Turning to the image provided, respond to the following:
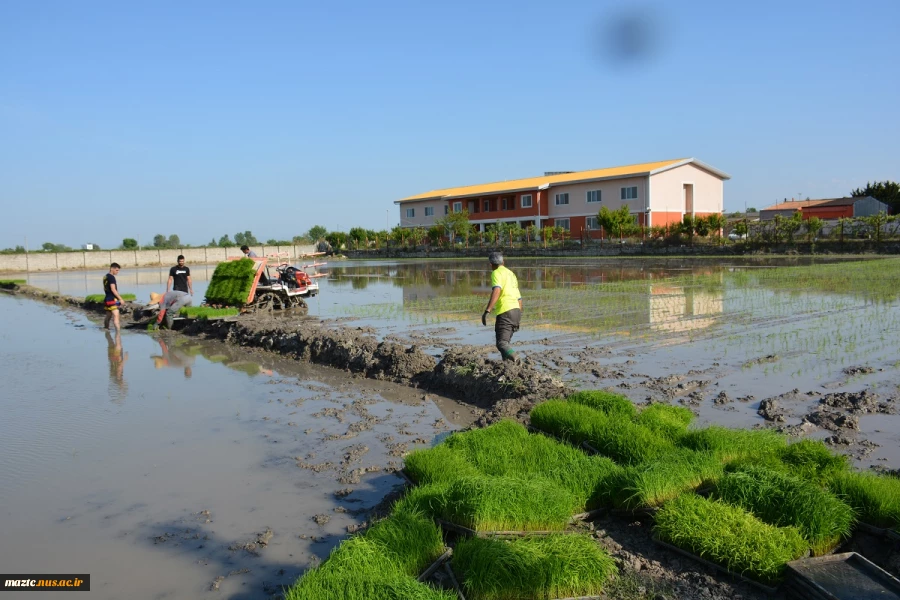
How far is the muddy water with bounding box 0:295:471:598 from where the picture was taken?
14.2ft

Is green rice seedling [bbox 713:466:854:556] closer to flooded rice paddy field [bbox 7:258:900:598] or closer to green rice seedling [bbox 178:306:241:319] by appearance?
flooded rice paddy field [bbox 7:258:900:598]

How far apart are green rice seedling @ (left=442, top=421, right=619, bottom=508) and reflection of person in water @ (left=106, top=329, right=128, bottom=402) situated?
5.46 meters

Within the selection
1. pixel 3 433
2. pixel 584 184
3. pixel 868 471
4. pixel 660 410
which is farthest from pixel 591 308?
pixel 584 184

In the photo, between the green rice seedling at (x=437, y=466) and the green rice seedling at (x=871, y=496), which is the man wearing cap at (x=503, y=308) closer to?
the green rice seedling at (x=437, y=466)

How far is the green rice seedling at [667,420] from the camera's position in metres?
5.68

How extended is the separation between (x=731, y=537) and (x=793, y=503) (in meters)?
0.58

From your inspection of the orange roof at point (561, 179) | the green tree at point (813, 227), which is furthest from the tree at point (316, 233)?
the green tree at point (813, 227)

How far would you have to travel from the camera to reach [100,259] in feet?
187

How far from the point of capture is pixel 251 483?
558 centimetres

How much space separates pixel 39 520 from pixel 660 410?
5.26 metres

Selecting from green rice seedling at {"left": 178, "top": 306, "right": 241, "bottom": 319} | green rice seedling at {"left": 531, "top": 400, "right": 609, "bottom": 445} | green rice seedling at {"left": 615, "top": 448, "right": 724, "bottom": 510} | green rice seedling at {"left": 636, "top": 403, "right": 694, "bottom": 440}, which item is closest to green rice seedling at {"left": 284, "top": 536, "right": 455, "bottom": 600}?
green rice seedling at {"left": 615, "top": 448, "right": 724, "bottom": 510}

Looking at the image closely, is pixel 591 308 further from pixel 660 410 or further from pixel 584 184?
pixel 584 184

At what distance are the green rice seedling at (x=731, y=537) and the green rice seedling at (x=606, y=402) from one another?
6.54ft

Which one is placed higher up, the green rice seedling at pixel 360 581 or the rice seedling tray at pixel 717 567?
the green rice seedling at pixel 360 581
